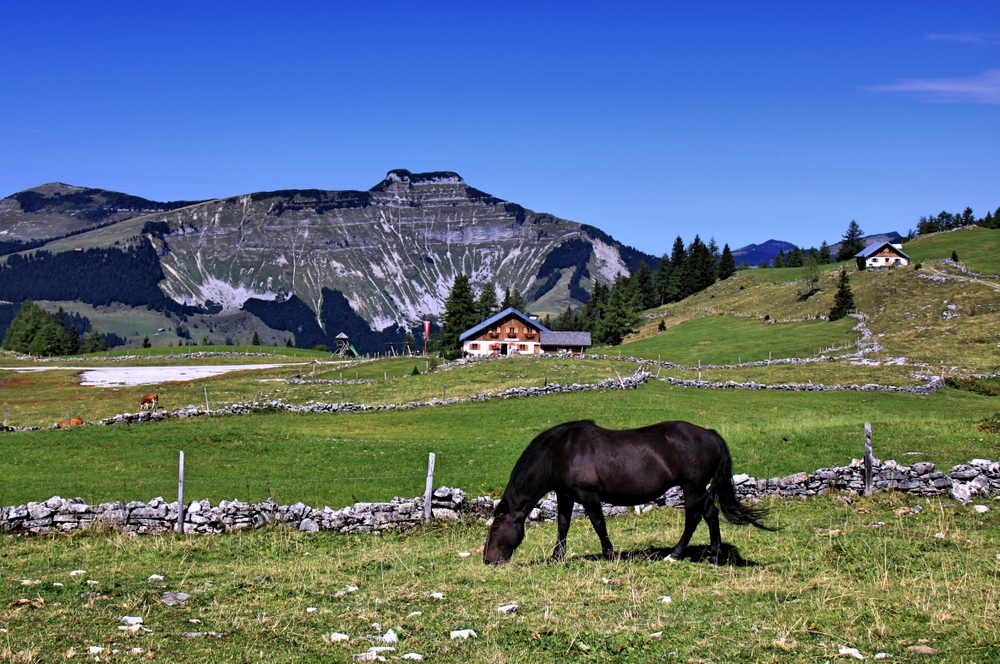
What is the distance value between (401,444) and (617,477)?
1954 cm

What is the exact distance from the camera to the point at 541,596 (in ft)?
42.2

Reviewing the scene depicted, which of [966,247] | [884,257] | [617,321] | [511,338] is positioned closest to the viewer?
[511,338]

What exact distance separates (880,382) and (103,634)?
6013 cm

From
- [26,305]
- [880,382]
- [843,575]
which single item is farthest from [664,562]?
[26,305]

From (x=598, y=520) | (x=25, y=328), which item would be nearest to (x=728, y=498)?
(x=598, y=520)

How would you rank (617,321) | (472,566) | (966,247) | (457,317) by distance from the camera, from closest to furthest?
Result: 1. (472,566)
2. (457,317)
3. (617,321)
4. (966,247)

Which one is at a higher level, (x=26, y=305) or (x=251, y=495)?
(x=26, y=305)

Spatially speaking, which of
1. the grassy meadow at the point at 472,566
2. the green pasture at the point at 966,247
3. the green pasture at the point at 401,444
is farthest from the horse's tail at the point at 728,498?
Result: the green pasture at the point at 966,247

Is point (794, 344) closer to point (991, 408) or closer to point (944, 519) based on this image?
point (991, 408)

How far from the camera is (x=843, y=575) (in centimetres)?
1363

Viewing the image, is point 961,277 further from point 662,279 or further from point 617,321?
point 662,279

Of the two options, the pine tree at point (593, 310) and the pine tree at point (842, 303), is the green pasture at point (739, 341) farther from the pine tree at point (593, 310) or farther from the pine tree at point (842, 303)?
the pine tree at point (593, 310)

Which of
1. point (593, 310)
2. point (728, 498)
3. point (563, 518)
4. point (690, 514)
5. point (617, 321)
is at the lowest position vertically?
point (563, 518)

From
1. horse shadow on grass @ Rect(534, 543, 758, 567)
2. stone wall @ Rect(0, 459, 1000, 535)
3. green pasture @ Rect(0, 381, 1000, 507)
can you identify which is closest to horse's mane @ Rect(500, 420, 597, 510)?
horse shadow on grass @ Rect(534, 543, 758, 567)
